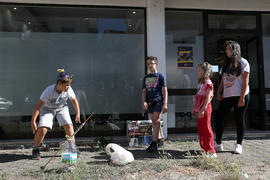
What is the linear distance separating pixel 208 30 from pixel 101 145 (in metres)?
3.91

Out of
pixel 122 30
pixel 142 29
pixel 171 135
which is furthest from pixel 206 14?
pixel 171 135

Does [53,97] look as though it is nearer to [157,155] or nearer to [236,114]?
[157,155]

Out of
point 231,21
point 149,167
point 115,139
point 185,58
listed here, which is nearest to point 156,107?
point 149,167

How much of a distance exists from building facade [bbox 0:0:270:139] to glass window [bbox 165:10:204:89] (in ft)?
0.08

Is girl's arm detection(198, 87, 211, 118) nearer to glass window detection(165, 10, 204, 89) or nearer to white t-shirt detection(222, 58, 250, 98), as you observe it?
white t-shirt detection(222, 58, 250, 98)

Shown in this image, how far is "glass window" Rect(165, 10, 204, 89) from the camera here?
6.07 m

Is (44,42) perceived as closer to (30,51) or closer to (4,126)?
(30,51)

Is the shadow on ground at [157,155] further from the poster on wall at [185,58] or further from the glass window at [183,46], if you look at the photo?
the poster on wall at [185,58]

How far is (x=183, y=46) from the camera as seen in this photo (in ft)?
20.3

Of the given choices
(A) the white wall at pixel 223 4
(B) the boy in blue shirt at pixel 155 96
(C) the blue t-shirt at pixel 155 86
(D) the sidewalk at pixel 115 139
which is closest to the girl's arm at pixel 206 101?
(B) the boy in blue shirt at pixel 155 96

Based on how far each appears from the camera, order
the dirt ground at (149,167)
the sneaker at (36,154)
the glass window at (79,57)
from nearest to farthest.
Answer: the dirt ground at (149,167), the sneaker at (36,154), the glass window at (79,57)

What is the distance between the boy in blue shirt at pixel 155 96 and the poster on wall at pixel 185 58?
1936 millimetres

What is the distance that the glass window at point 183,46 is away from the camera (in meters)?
6.07

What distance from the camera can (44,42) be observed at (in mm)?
6027
